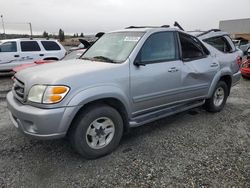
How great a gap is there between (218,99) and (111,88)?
3213mm

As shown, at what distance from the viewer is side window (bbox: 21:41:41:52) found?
1047 centimetres

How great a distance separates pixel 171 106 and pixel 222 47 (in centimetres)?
231

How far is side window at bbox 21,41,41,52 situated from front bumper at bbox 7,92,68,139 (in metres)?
8.30

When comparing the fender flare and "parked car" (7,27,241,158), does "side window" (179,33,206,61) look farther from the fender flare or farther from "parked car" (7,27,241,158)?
the fender flare

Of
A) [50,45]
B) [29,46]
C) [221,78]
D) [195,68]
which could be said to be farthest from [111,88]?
[50,45]

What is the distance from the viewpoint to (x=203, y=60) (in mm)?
4703

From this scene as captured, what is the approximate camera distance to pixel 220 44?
18.0ft

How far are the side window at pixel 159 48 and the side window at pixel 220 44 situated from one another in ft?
4.97

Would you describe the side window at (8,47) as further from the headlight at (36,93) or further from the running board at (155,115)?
the running board at (155,115)

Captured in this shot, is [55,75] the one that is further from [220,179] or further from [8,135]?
[220,179]

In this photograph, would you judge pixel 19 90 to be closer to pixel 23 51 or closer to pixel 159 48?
pixel 159 48

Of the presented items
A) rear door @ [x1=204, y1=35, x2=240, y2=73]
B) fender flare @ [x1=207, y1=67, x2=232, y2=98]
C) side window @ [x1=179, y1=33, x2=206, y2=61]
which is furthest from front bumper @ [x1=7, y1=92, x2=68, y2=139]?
rear door @ [x1=204, y1=35, x2=240, y2=73]

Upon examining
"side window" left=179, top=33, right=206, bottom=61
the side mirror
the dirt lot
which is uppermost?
"side window" left=179, top=33, right=206, bottom=61

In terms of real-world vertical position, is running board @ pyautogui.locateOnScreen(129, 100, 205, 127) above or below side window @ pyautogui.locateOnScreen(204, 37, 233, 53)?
below
